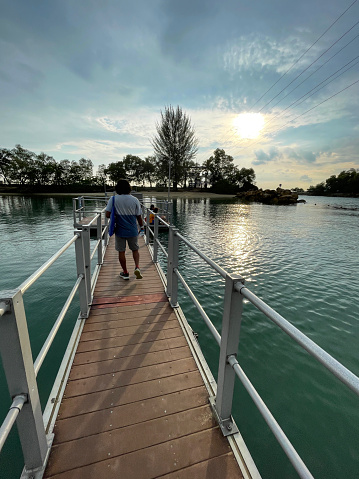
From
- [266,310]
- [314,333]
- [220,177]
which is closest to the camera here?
[266,310]

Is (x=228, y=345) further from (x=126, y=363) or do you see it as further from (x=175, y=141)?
(x=175, y=141)

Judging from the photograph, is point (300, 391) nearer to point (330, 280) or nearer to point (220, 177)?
point (330, 280)

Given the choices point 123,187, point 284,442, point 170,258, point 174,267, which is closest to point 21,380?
point 284,442

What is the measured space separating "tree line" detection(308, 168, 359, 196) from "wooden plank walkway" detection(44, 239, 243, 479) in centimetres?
11043

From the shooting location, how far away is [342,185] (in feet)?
317

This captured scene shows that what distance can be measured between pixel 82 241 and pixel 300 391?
3.63 meters

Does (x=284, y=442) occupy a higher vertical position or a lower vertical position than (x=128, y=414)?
higher

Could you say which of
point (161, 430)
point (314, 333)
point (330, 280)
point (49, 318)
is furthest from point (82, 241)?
point (330, 280)

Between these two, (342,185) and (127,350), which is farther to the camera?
(342,185)

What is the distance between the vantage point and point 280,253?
9.76 m

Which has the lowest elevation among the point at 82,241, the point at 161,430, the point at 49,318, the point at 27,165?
the point at 49,318

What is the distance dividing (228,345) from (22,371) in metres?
1.31

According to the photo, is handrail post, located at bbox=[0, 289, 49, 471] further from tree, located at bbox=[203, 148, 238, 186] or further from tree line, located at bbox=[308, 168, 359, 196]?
tree line, located at bbox=[308, 168, 359, 196]

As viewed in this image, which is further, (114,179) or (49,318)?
(114,179)
